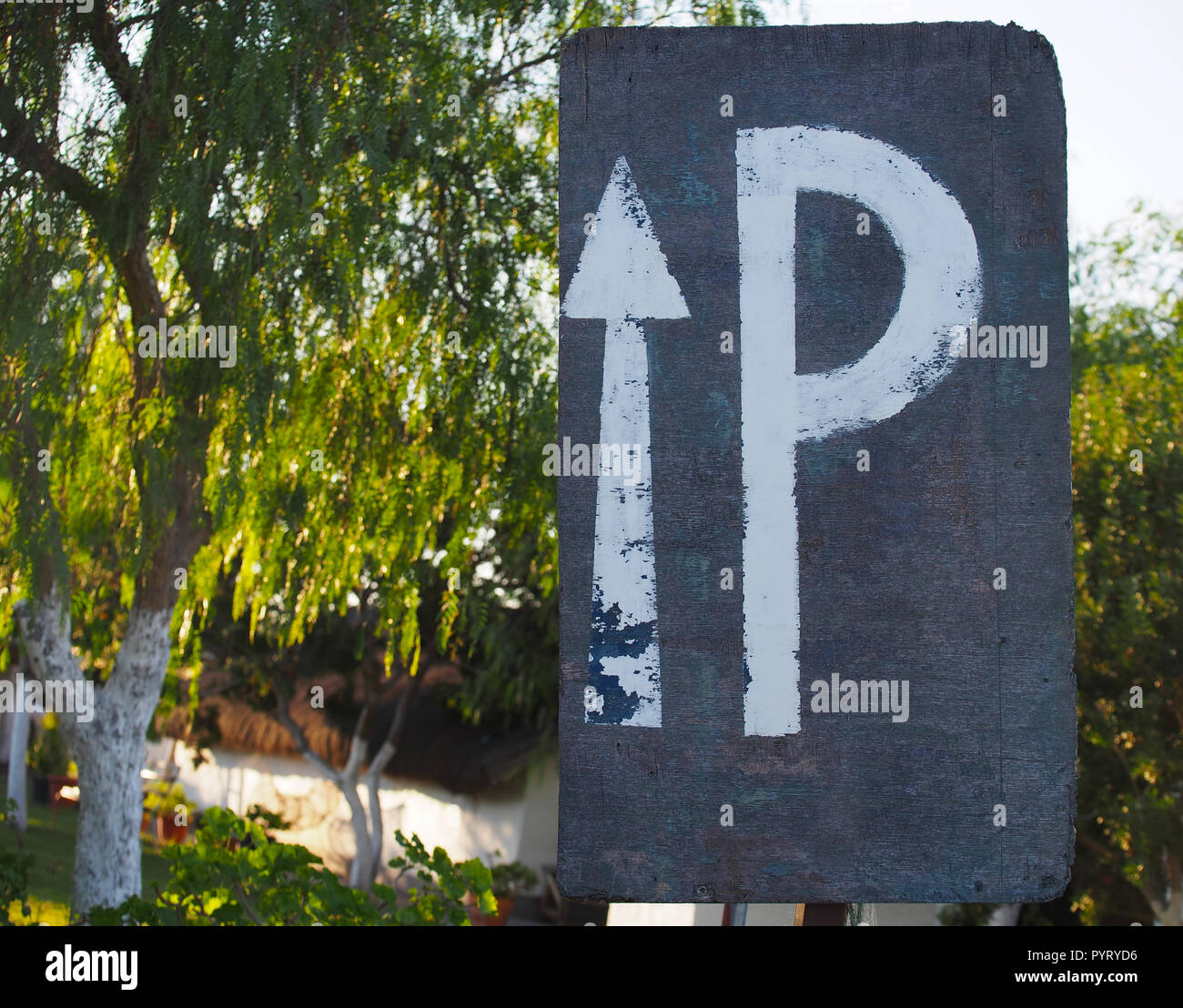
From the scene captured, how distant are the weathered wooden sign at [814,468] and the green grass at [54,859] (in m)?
8.26

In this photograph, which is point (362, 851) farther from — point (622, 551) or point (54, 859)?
point (622, 551)

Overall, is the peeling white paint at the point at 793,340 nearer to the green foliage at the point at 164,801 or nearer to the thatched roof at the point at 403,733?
the thatched roof at the point at 403,733

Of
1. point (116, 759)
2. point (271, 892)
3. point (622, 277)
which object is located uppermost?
point (622, 277)

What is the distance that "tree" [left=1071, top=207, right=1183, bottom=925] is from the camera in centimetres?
898

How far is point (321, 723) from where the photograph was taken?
48.4ft

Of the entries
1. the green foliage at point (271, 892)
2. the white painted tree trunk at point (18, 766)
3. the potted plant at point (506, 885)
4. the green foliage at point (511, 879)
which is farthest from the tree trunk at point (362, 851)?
the green foliage at point (271, 892)

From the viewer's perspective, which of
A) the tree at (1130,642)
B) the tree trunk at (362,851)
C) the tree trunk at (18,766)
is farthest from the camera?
the tree trunk at (18,766)

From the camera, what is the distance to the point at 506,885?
12781 mm

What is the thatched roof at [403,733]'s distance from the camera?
13.4 metres

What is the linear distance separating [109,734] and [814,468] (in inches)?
216

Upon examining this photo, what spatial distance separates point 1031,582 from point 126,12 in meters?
4.66

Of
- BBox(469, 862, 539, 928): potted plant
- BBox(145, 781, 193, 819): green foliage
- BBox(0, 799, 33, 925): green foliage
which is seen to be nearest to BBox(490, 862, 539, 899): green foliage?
BBox(469, 862, 539, 928): potted plant

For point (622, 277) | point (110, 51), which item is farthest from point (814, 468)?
point (110, 51)

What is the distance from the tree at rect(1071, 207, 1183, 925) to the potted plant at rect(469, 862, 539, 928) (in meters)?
6.05
